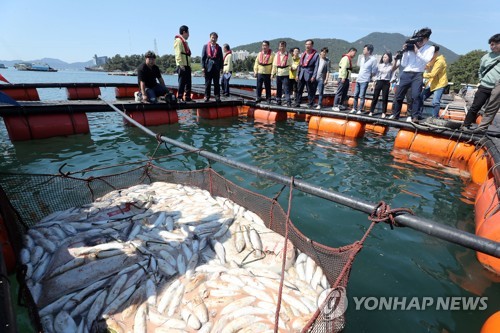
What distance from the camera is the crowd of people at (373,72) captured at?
7688 millimetres

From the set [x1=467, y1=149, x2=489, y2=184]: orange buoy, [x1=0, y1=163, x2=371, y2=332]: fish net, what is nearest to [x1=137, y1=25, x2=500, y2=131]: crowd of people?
[x1=467, y1=149, x2=489, y2=184]: orange buoy

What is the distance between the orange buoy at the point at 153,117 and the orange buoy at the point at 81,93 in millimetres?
10465

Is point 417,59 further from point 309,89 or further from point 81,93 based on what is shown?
point 81,93

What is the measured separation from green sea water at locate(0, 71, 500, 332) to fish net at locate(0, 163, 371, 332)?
596mm

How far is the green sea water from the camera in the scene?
3395 mm

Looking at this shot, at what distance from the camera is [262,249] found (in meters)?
3.63

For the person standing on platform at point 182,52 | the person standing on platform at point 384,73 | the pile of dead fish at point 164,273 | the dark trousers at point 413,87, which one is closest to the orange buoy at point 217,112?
the person standing on platform at point 182,52

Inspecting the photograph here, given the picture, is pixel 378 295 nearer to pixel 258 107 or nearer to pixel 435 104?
pixel 435 104

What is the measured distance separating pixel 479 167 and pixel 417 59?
12.9 feet

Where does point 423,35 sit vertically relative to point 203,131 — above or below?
above

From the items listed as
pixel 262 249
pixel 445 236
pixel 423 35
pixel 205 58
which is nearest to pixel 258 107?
pixel 205 58

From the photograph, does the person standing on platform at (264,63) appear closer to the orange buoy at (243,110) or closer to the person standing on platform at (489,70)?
the orange buoy at (243,110)

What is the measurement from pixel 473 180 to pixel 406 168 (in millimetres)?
1665

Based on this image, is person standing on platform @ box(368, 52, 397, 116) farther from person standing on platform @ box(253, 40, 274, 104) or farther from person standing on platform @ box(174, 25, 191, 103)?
person standing on platform @ box(174, 25, 191, 103)
